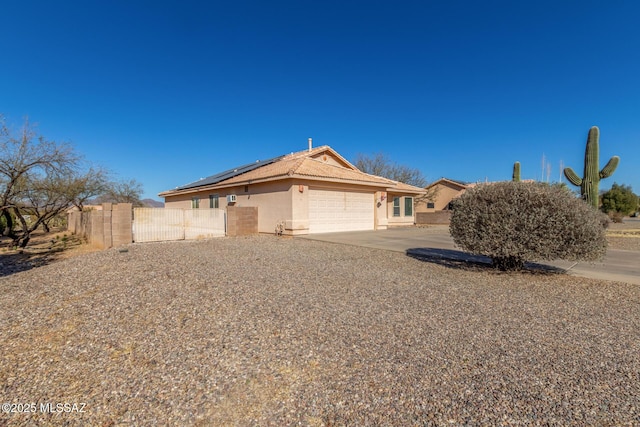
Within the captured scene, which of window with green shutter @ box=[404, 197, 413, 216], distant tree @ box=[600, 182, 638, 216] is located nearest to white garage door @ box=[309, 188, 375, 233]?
window with green shutter @ box=[404, 197, 413, 216]

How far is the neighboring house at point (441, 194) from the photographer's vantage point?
33062 mm

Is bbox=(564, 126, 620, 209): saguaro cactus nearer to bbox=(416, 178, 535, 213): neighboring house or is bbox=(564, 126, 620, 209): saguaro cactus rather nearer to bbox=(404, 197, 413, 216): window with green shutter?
bbox=(404, 197, 413, 216): window with green shutter

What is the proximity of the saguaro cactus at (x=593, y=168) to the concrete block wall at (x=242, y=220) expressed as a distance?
16.6m

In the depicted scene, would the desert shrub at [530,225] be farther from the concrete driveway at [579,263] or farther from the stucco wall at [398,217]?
the stucco wall at [398,217]

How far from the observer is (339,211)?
16.4 metres

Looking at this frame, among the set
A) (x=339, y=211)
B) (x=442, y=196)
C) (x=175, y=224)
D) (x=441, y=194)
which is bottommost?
(x=175, y=224)

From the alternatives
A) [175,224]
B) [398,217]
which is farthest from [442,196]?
[175,224]

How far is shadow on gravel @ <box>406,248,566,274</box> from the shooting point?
23.6 feet

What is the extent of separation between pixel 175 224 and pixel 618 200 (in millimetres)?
43046

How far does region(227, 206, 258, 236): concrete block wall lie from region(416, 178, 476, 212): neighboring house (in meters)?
23.6

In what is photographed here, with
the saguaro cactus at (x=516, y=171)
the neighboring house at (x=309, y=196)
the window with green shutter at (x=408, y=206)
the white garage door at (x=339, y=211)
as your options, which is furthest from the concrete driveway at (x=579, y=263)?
the window with green shutter at (x=408, y=206)

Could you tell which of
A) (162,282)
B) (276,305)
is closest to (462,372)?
(276,305)

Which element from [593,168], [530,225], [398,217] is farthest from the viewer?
[398,217]

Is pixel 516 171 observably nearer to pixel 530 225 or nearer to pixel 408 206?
pixel 408 206
